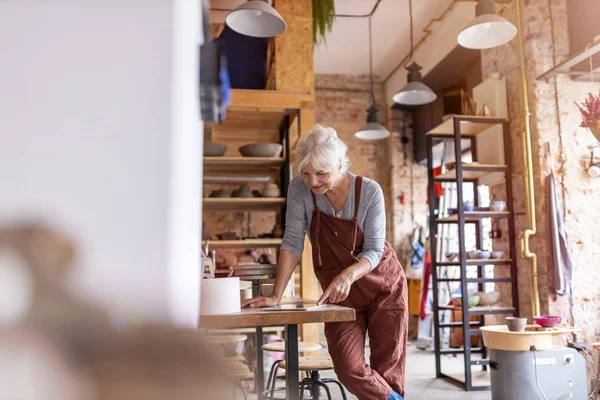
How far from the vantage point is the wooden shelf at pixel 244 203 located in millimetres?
4574

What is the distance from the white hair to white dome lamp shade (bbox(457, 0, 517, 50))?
2.09 metres

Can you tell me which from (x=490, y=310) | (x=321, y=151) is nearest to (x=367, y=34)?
(x=490, y=310)

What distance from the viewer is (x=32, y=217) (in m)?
0.35

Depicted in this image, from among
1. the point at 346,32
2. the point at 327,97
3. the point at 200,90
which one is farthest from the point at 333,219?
the point at 327,97

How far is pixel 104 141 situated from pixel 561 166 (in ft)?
13.8

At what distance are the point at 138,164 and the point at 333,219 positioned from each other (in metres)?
1.71

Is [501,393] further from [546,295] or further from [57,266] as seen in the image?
Result: [57,266]

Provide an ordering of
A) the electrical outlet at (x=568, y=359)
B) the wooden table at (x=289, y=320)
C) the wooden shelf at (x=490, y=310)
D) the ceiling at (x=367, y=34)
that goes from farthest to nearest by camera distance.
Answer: the ceiling at (x=367, y=34) → the wooden shelf at (x=490, y=310) → the electrical outlet at (x=568, y=359) → the wooden table at (x=289, y=320)

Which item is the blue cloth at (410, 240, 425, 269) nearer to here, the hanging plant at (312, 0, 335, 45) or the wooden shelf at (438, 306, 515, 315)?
the wooden shelf at (438, 306, 515, 315)

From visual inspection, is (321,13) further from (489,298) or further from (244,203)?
(489,298)

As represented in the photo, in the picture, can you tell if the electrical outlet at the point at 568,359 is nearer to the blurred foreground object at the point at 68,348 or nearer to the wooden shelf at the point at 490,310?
the wooden shelf at the point at 490,310

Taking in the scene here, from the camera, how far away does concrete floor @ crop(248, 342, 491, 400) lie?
3777mm

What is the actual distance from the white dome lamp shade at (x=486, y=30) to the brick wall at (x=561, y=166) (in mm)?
588

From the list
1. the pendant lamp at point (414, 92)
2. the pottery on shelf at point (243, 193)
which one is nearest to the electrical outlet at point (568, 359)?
the pendant lamp at point (414, 92)
